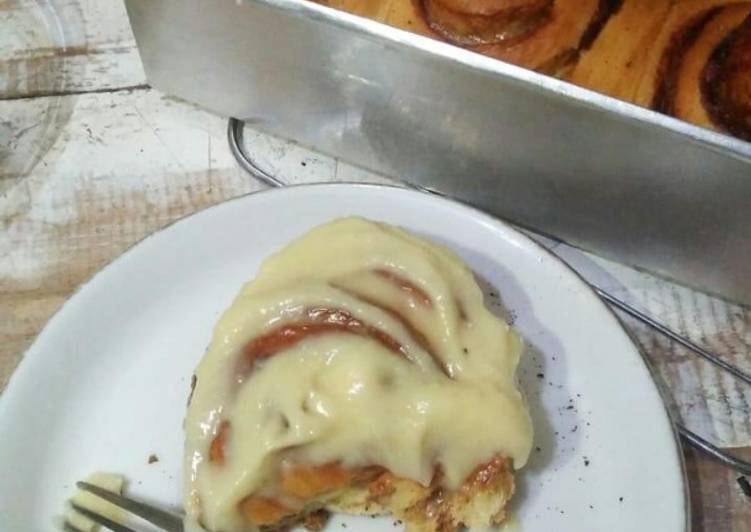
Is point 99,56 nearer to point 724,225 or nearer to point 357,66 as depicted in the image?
point 357,66

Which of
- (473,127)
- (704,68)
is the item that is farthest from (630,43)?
(473,127)

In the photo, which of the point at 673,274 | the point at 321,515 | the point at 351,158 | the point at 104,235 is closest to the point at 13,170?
the point at 104,235

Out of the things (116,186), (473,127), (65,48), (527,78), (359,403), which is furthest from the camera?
(65,48)

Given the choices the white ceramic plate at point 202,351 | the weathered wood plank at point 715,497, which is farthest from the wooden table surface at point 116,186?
the white ceramic plate at point 202,351

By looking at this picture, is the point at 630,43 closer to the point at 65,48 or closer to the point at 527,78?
the point at 527,78

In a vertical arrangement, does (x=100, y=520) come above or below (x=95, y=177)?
below

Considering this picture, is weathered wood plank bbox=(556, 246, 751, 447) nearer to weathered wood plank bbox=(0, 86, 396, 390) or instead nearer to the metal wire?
the metal wire
